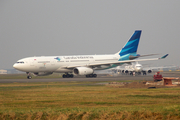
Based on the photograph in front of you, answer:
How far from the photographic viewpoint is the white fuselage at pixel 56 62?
2028 inches

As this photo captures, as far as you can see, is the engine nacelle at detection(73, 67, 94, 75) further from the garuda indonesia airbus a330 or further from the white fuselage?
the white fuselage

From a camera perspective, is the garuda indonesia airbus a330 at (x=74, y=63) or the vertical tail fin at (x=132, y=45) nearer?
the garuda indonesia airbus a330 at (x=74, y=63)

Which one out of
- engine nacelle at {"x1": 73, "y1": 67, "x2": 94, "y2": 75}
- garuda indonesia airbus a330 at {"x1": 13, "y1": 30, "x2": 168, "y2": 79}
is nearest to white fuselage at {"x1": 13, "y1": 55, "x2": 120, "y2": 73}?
garuda indonesia airbus a330 at {"x1": 13, "y1": 30, "x2": 168, "y2": 79}

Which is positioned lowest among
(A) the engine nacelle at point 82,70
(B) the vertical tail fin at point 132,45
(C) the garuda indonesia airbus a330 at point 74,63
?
(A) the engine nacelle at point 82,70

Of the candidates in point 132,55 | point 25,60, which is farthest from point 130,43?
→ point 25,60

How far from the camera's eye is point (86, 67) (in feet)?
182

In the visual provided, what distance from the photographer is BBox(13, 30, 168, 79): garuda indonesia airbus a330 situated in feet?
170

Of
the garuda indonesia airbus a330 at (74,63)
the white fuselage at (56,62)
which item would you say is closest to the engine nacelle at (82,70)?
the garuda indonesia airbus a330 at (74,63)

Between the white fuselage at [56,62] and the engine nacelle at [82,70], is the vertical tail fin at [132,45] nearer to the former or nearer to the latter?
the white fuselage at [56,62]

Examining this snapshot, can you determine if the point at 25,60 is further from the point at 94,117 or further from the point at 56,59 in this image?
the point at 94,117

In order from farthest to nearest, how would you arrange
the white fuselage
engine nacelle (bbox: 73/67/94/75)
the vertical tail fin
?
the vertical tail fin
engine nacelle (bbox: 73/67/94/75)
the white fuselage

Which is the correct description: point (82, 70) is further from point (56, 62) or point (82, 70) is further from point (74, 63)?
point (56, 62)

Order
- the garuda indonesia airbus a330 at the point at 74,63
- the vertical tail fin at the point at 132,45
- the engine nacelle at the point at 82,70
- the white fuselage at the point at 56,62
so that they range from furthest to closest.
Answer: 1. the vertical tail fin at the point at 132,45
2. the engine nacelle at the point at 82,70
3. the garuda indonesia airbus a330 at the point at 74,63
4. the white fuselage at the point at 56,62

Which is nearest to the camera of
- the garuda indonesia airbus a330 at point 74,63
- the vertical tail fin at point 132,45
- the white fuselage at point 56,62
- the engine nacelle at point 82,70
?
the white fuselage at point 56,62
